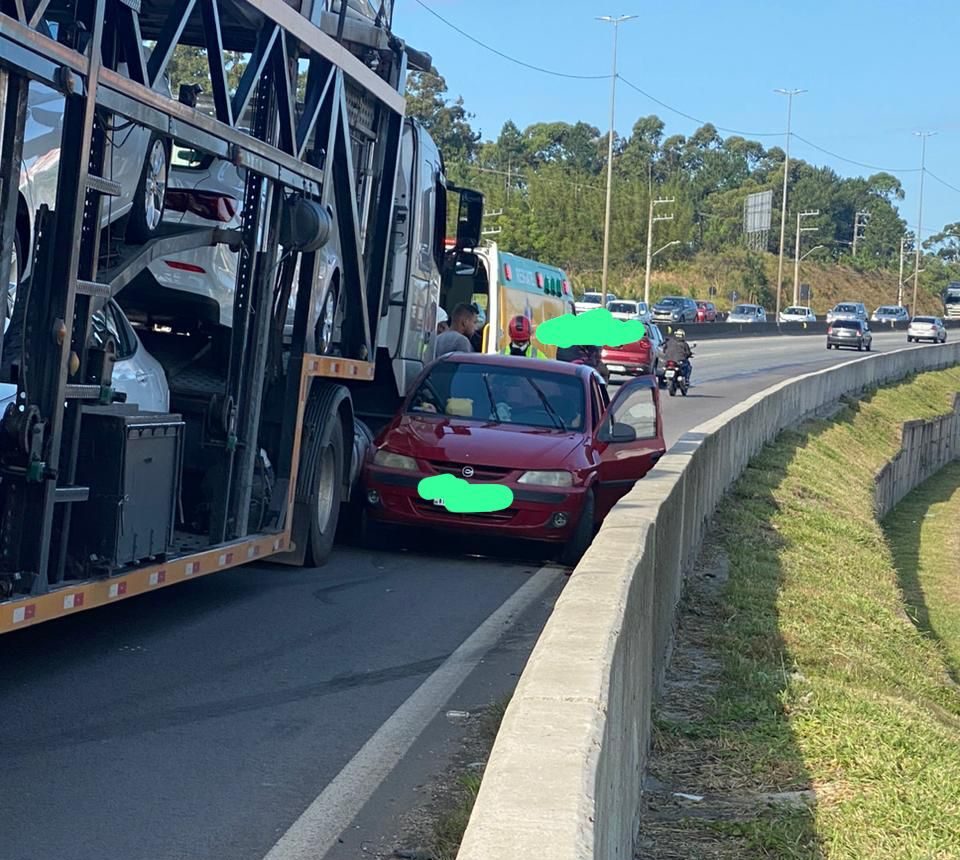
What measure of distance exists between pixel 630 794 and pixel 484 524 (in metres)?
6.53

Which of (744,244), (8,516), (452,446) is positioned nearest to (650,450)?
(452,446)

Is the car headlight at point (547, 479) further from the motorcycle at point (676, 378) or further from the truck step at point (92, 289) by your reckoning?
the motorcycle at point (676, 378)

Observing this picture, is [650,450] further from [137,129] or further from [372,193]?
[137,129]

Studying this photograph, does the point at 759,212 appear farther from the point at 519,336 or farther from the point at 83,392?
the point at 83,392

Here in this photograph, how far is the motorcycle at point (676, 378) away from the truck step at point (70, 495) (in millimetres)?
27521

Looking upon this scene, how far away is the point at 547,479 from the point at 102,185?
→ 18.2 feet

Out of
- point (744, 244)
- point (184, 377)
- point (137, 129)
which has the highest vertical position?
point (744, 244)

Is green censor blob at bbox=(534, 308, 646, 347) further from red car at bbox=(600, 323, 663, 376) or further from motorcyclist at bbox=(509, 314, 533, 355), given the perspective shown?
motorcyclist at bbox=(509, 314, 533, 355)

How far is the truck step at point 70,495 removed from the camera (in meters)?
6.58

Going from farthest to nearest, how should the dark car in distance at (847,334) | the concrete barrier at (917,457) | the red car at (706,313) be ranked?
the red car at (706,313) < the dark car in distance at (847,334) < the concrete barrier at (917,457)

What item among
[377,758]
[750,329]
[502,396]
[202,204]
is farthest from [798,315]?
[377,758]

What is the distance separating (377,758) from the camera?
6363mm

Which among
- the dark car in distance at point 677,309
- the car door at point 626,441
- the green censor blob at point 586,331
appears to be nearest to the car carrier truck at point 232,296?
the car door at point 626,441

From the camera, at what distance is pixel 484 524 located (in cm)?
1155
